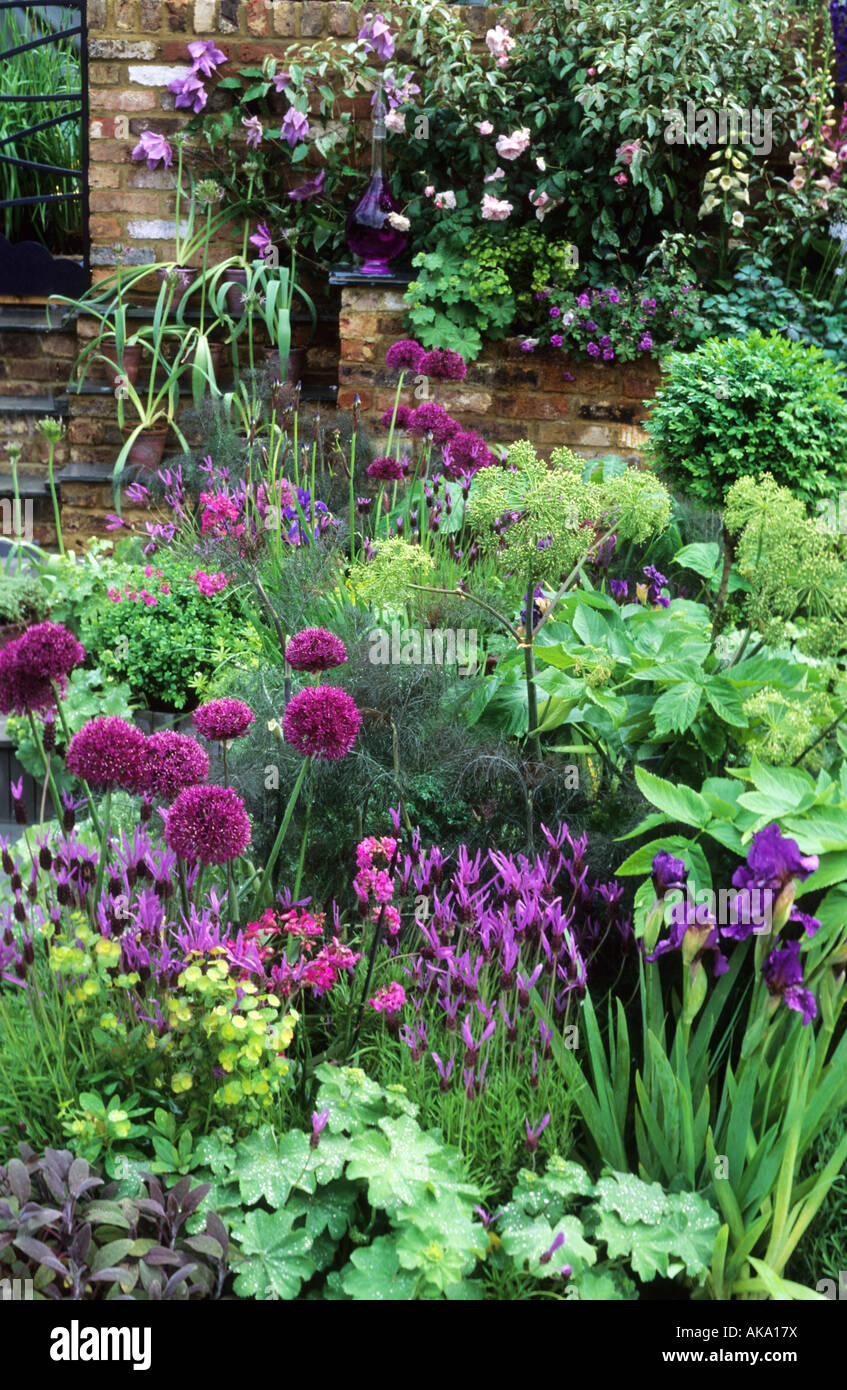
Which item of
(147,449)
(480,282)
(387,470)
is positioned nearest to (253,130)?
(480,282)

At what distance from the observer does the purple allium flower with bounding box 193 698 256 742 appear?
1797 mm

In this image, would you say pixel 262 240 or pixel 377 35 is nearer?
pixel 377 35

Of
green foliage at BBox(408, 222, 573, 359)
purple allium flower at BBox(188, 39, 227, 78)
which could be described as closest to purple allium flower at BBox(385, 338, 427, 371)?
green foliage at BBox(408, 222, 573, 359)

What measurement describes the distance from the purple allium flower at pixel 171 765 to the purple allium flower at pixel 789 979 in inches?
32.7

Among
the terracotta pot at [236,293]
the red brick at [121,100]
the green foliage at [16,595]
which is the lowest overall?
the green foliage at [16,595]

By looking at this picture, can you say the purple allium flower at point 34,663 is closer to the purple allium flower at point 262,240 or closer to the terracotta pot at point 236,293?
the terracotta pot at point 236,293

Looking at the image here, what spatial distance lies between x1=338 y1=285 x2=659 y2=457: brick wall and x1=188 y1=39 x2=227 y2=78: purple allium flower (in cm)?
127

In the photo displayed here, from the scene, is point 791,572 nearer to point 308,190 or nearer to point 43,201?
point 308,190

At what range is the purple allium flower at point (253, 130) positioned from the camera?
5.37 meters

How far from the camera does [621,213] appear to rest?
5.16 meters

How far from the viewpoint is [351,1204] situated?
1.68 m

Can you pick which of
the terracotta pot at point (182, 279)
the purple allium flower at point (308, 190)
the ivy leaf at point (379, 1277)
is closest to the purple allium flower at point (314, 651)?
the ivy leaf at point (379, 1277)

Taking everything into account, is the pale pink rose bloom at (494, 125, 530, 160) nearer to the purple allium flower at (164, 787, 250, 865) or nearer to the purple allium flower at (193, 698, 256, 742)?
the purple allium flower at (193, 698, 256, 742)

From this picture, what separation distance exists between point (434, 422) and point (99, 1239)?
7.56 ft
